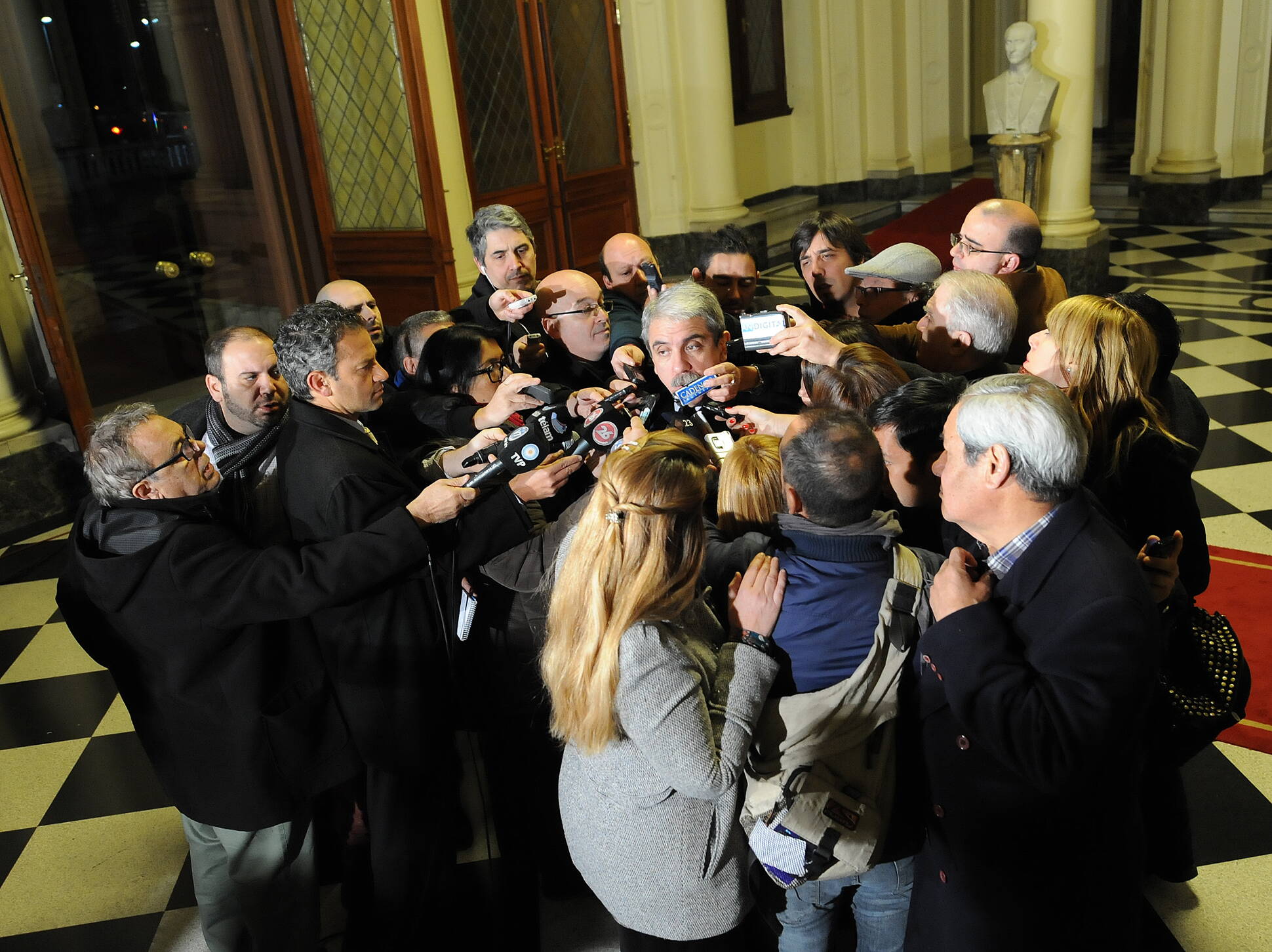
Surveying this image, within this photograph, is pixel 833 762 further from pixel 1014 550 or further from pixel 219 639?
pixel 219 639

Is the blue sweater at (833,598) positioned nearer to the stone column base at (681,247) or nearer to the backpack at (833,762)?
the backpack at (833,762)

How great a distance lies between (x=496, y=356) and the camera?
104 inches

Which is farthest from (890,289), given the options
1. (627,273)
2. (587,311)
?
(587,311)

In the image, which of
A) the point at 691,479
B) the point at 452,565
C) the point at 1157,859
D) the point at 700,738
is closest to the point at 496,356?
the point at 452,565

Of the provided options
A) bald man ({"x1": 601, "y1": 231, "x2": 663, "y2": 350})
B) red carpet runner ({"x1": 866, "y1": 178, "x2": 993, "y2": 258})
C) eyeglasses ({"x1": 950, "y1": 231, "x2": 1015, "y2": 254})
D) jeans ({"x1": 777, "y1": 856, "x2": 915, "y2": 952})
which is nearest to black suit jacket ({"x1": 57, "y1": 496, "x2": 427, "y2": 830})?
jeans ({"x1": 777, "y1": 856, "x2": 915, "y2": 952})

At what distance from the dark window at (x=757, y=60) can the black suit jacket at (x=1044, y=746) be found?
842cm

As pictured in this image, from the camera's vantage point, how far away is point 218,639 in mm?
1992

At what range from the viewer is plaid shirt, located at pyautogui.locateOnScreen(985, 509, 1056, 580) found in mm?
1547

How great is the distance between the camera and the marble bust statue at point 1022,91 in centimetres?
670

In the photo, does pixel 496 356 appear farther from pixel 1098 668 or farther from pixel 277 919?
pixel 1098 668

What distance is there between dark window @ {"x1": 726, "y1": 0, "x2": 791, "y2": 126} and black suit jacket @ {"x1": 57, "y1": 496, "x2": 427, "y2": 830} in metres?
8.11

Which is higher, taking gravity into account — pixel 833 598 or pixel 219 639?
pixel 833 598

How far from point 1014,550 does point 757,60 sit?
9129mm

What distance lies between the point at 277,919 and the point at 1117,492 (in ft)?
6.29
